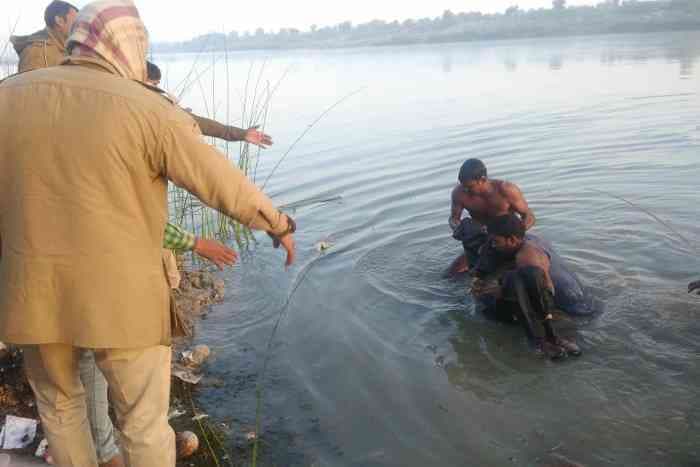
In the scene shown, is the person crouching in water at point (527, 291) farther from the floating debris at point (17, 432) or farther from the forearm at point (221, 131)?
the floating debris at point (17, 432)

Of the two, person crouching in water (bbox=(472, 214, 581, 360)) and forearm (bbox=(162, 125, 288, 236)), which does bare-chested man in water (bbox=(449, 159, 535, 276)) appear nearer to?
person crouching in water (bbox=(472, 214, 581, 360))

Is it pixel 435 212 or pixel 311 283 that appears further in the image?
pixel 435 212

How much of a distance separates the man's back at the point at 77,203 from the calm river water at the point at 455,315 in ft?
5.62

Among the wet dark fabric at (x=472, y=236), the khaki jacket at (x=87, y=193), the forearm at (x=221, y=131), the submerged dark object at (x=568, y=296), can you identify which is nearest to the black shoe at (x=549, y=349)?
the submerged dark object at (x=568, y=296)

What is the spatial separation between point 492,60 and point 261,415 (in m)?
25.7

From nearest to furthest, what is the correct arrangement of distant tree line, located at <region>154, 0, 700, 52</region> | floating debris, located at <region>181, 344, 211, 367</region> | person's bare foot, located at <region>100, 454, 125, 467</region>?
person's bare foot, located at <region>100, 454, 125, 467</region> → floating debris, located at <region>181, 344, 211, 367</region> → distant tree line, located at <region>154, 0, 700, 52</region>

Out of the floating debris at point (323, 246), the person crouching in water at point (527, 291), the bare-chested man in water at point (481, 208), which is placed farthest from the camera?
the floating debris at point (323, 246)

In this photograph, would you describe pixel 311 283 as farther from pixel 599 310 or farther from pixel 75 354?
pixel 75 354

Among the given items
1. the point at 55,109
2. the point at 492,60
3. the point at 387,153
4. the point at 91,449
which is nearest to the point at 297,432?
the point at 91,449

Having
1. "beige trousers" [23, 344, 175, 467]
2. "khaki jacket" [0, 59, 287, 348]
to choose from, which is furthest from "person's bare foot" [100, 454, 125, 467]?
"khaki jacket" [0, 59, 287, 348]

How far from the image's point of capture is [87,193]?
2.09 m

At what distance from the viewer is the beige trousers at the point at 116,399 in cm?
231

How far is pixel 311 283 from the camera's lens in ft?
20.3

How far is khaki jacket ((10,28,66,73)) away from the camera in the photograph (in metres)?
4.25
